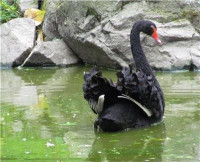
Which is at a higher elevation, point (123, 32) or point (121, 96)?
point (121, 96)

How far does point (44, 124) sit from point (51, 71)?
366 cm

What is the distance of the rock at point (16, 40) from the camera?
32.1 ft

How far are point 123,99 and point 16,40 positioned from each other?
5.07m

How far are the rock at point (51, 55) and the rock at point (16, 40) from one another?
22cm

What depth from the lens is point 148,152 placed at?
178 inches

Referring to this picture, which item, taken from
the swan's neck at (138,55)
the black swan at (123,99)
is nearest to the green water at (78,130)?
the black swan at (123,99)

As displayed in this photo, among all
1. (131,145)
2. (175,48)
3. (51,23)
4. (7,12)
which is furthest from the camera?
(7,12)

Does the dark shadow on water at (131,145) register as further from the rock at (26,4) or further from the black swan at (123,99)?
the rock at (26,4)

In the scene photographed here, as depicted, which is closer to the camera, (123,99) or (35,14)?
(123,99)

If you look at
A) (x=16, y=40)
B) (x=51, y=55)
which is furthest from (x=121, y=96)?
(x=16, y=40)

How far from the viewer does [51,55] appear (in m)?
9.58

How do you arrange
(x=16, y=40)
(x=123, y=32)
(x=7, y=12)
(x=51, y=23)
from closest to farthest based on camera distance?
(x=123, y=32)
(x=16, y=40)
(x=51, y=23)
(x=7, y=12)

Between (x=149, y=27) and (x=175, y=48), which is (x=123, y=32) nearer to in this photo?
(x=175, y=48)

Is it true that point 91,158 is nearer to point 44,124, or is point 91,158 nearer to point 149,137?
point 149,137
